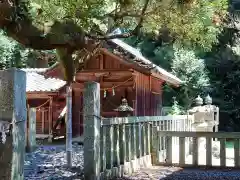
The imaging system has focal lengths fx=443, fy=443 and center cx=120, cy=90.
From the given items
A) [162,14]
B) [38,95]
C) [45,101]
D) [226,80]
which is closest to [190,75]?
[226,80]

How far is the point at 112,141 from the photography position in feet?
26.5

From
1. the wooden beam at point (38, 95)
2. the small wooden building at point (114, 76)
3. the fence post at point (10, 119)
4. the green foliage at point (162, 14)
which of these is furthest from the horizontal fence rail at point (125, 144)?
the wooden beam at point (38, 95)

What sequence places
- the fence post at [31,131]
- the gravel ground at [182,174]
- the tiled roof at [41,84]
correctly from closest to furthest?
1. the gravel ground at [182,174]
2. the fence post at [31,131]
3. the tiled roof at [41,84]

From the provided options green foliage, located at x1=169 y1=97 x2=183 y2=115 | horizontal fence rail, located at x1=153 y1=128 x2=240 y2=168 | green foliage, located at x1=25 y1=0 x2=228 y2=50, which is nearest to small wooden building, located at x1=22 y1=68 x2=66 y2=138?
green foliage, located at x1=169 y1=97 x2=183 y2=115

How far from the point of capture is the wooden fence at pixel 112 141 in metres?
7.10

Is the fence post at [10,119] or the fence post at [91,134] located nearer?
the fence post at [10,119]

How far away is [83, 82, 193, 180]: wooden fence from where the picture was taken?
7098mm

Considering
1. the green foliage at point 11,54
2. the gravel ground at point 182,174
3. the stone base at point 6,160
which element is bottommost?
the gravel ground at point 182,174

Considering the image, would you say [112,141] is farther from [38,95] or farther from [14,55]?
[14,55]

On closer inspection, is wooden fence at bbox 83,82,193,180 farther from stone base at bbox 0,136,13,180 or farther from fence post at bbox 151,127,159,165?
stone base at bbox 0,136,13,180

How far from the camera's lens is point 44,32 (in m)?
7.13

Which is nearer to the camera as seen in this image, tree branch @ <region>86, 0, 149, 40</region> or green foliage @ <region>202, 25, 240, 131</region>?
tree branch @ <region>86, 0, 149, 40</region>

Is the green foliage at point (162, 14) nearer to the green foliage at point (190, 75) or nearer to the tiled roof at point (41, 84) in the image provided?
the tiled roof at point (41, 84)

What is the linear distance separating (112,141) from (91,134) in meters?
1.05
